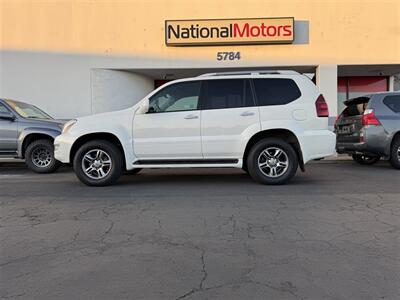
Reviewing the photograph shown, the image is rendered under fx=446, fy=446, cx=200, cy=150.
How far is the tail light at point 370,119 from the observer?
10367mm

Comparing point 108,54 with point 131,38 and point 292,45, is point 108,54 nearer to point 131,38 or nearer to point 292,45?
point 131,38

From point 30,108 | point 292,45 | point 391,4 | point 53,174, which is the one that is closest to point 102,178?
point 53,174

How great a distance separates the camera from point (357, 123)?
10.6 meters

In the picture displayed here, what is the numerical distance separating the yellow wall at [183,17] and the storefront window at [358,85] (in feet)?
11.6

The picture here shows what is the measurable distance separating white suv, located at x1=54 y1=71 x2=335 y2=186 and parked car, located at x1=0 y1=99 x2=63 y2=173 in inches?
97.0

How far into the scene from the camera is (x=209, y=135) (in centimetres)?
802

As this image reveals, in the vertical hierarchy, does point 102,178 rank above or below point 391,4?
below

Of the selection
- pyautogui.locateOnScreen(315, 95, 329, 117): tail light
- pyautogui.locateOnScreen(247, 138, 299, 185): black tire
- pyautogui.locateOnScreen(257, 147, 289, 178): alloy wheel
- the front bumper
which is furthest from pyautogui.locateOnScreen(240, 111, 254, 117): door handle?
the front bumper

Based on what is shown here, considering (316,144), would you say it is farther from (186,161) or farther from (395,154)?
(395,154)

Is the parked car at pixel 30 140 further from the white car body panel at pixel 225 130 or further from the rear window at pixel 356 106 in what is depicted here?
the rear window at pixel 356 106

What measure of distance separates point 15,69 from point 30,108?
5.12 m

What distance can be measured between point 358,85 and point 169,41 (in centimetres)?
877

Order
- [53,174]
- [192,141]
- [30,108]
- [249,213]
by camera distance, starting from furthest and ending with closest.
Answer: [30,108] → [53,174] → [192,141] → [249,213]

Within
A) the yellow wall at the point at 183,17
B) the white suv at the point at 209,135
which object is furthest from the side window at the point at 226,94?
the yellow wall at the point at 183,17
